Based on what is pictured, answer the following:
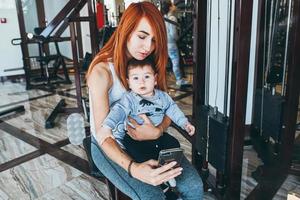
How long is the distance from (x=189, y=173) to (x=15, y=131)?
2469 mm

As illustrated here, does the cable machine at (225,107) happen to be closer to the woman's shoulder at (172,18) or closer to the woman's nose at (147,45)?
the woman's nose at (147,45)

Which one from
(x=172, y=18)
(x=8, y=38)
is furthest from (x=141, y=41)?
(x=8, y=38)

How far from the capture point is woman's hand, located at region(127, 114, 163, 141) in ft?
3.63

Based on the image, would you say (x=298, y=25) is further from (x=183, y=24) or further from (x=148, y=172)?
(x=183, y=24)

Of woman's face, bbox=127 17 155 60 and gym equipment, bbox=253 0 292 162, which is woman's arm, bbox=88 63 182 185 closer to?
woman's face, bbox=127 17 155 60

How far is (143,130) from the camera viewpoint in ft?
3.65

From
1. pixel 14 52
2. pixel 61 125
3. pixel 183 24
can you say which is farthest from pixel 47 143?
pixel 14 52

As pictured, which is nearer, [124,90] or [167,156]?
[167,156]

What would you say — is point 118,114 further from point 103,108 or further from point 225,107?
point 225,107

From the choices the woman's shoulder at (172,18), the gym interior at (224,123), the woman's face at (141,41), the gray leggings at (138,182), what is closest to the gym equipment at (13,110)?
the gym interior at (224,123)

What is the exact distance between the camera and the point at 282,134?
6.26 ft

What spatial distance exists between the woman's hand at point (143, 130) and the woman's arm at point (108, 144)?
0.10 m

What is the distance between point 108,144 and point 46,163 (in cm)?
157

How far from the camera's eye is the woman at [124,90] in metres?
1.01
